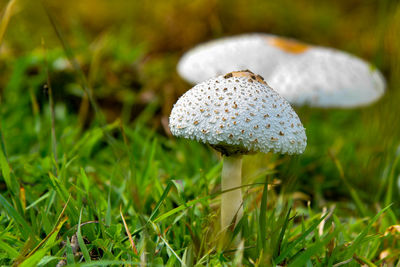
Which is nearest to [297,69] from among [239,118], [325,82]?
[325,82]

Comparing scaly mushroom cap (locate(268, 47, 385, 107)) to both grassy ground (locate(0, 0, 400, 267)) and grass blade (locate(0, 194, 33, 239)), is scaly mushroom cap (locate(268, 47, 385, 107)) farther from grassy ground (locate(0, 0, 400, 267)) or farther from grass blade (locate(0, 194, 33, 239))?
grass blade (locate(0, 194, 33, 239))

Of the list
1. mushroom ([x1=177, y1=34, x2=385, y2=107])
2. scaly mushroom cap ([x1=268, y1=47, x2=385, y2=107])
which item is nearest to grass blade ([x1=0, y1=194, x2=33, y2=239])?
mushroom ([x1=177, y1=34, x2=385, y2=107])

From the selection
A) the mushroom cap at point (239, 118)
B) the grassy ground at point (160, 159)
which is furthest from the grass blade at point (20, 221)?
the mushroom cap at point (239, 118)

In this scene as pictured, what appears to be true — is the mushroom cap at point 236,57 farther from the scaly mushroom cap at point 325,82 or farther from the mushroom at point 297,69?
the scaly mushroom cap at point 325,82

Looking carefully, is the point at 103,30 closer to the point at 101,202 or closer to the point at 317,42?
the point at 317,42

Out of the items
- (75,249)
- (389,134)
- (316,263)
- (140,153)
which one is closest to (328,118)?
(389,134)

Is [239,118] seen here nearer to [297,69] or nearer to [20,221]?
[20,221]

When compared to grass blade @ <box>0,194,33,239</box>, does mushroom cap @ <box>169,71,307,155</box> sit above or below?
above
